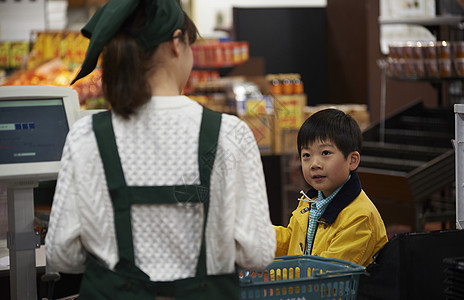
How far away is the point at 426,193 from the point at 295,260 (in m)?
2.96

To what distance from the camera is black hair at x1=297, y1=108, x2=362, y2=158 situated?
99.2 inches

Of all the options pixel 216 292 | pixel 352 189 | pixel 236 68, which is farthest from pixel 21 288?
pixel 236 68

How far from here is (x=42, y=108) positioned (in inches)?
92.1

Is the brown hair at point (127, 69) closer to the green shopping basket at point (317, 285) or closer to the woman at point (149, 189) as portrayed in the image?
the woman at point (149, 189)

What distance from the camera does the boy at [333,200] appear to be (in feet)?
7.97

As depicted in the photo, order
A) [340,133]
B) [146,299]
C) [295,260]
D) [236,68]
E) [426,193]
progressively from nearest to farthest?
[146,299], [295,260], [340,133], [426,193], [236,68]

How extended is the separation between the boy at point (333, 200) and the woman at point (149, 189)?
804 mm

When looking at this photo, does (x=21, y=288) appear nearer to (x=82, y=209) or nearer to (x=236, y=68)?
(x=82, y=209)

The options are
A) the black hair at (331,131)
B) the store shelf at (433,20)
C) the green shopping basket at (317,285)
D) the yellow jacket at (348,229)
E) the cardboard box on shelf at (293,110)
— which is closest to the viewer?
the green shopping basket at (317,285)

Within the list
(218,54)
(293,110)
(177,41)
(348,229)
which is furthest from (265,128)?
(177,41)

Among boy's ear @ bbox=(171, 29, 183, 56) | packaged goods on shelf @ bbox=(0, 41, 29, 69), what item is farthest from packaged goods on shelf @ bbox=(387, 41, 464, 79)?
packaged goods on shelf @ bbox=(0, 41, 29, 69)

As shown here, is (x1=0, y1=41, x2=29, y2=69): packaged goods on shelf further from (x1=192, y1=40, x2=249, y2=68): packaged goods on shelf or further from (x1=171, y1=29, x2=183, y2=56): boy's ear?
(x1=171, y1=29, x2=183, y2=56): boy's ear

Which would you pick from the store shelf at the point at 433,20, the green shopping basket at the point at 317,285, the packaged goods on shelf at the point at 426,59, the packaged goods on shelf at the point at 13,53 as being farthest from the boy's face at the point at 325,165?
the packaged goods on shelf at the point at 13,53

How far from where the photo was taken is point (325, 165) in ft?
8.27
